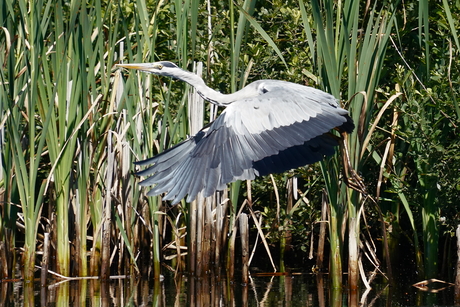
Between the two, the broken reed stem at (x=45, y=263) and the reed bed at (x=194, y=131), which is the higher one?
the reed bed at (x=194, y=131)

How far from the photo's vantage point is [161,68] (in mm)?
5109

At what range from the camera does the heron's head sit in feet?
16.7

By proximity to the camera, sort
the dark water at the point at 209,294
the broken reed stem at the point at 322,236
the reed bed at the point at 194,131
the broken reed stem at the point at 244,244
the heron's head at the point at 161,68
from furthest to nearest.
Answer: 1. the broken reed stem at the point at 322,236
2. the broken reed stem at the point at 244,244
3. the heron's head at the point at 161,68
4. the reed bed at the point at 194,131
5. the dark water at the point at 209,294

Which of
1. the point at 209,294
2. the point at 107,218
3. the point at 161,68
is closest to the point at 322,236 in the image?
the point at 209,294

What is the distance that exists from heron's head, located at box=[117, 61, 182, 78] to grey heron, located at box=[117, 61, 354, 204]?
60 cm

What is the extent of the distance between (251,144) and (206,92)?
92 centimetres

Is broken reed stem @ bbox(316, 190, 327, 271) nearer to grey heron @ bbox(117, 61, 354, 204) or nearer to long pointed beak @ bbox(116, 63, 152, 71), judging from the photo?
grey heron @ bbox(117, 61, 354, 204)

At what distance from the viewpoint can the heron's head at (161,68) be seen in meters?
5.09

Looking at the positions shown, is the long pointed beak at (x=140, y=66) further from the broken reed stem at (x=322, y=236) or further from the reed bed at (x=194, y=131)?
the broken reed stem at (x=322, y=236)

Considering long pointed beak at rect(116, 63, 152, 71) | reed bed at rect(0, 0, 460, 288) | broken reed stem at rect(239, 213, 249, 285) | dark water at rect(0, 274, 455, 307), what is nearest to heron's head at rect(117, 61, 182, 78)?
long pointed beak at rect(116, 63, 152, 71)

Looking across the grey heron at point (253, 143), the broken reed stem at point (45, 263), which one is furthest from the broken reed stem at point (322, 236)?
the broken reed stem at point (45, 263)

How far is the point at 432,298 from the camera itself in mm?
4703

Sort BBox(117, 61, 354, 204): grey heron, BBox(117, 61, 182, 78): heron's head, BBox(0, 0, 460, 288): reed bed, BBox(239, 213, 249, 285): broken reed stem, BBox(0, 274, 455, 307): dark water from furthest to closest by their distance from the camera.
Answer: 1. BBox(239, 213, 249, 285): broken reed stem
2. BBox(117, 61, 182, 78): heron's head
3. BBox(0, 0, 460, 288): reed bed
4. BBox(0, 274, 455, 307): dark water
5. BBox(117, 61, 354, 204): grey heron

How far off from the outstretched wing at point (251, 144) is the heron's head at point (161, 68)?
0.65m
